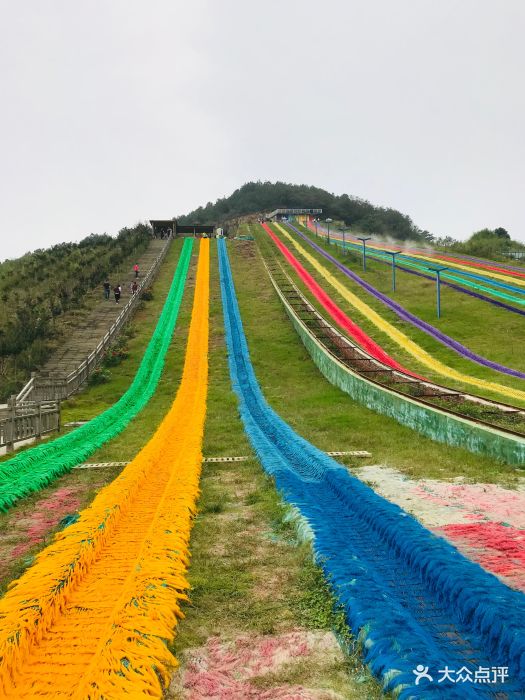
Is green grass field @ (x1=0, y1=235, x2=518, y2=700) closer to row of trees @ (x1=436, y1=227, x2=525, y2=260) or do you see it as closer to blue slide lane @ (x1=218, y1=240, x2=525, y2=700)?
blue slide lane @ (x1=218, y1=240, x2=525, y2=700)

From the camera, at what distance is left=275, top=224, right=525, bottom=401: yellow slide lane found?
55.8 feet

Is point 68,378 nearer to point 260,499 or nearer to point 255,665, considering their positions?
point 260,499

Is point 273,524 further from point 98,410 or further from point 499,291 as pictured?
point 499,291

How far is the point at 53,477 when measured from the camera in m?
8.73

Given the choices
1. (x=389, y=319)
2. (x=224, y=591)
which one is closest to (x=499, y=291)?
(x=389, y=319)

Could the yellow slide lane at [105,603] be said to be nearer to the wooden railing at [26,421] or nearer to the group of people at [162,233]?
the wooden railing at [26,421]

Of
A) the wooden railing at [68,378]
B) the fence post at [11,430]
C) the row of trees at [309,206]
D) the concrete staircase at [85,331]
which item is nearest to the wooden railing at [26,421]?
the fence post at [11,430]

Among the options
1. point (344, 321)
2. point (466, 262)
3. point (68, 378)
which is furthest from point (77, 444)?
point (466, 262)

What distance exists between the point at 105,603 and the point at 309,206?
11693 centimetres

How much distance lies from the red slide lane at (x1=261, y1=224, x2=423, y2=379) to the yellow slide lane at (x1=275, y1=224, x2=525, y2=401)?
1.11 metres

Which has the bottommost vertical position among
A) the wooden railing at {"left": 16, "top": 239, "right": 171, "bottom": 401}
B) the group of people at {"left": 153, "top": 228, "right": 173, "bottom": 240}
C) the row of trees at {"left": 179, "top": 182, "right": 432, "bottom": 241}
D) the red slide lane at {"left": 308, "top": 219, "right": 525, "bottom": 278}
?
the wooden railing at {"left": 16, "top": 239, "right": 171, "bottom": 401}

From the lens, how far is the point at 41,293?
110 feet

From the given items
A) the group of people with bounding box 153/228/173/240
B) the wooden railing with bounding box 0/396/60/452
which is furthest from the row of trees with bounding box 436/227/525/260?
the wooden railing with bounding box 0/396/60/452

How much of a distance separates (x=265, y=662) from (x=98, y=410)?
15780mm
